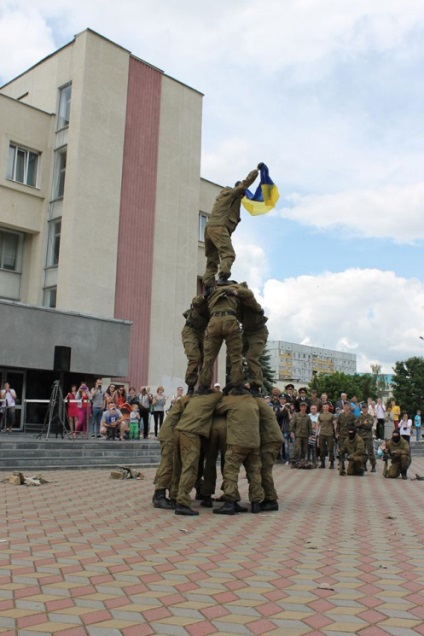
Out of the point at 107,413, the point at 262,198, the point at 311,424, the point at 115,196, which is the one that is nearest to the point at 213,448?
the point at 262,198

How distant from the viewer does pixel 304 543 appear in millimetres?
6645

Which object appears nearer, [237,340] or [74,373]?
[237,340]

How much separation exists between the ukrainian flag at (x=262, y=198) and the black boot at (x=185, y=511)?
17.1 ft

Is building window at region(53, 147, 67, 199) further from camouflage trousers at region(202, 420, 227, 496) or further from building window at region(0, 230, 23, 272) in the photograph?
Result: camouflage trousers at region(202, 420, 227, 496)

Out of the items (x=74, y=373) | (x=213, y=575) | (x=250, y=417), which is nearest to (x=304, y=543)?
(x=213, y=575)

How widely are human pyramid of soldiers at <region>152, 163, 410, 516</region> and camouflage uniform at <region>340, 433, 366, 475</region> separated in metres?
6.20

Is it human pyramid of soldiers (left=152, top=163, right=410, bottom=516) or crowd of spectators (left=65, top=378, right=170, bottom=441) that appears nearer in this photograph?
human pyramid of soldiers (left=152, top=163, right=410, bottom=516)

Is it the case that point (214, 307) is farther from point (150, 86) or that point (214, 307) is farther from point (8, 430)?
point (150, 86)

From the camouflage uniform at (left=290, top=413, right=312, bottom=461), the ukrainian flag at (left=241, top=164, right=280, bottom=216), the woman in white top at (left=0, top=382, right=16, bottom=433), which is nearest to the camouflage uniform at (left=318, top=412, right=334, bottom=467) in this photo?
the camouflage uniform at (left=290, top=413, right=312, bottom=461)

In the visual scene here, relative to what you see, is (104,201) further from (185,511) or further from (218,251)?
(185,511)

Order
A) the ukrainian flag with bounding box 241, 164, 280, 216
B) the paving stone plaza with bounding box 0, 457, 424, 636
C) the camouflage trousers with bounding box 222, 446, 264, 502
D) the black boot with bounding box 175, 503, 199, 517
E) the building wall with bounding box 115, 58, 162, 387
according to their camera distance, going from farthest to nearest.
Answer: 1. the building wall with bounding box 115, 58, 162, 387
2. the ukrainian flag with bounding box 241, 164, 280, 216
3. the camouflage trousers with bounding box 222, 446, 264, 502
4. the black boot with bounding box 175, 503, 199, 517
5. the paving stone plaza with bounding box 0, 457, 424, 636

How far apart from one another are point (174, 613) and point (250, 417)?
4.76 metres

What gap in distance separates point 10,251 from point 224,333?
2078 cm

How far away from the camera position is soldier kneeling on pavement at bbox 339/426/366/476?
15.0 meters
